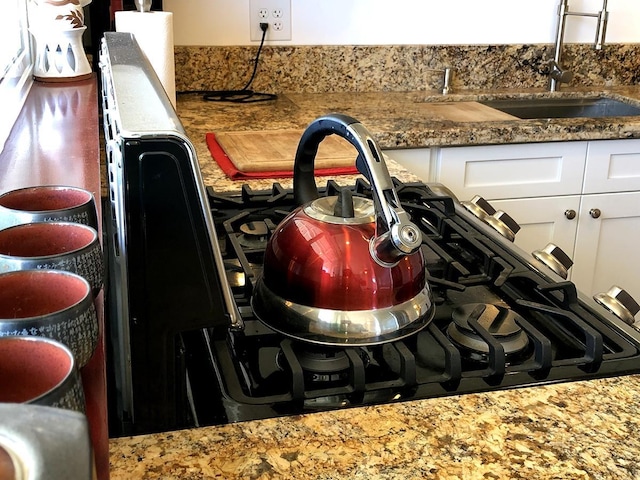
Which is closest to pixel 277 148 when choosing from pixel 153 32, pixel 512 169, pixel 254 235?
pixel 153 32

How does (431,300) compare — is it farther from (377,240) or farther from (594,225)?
(594,225)

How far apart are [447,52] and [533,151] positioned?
2.05 ft

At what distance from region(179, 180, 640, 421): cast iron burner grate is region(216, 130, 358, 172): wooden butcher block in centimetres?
47

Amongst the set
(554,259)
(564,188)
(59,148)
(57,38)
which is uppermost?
(57,38)

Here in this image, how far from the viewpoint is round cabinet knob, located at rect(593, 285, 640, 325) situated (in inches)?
36.7

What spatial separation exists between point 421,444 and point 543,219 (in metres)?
1.55

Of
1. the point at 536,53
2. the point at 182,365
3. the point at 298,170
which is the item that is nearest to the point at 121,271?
the point at 182,365

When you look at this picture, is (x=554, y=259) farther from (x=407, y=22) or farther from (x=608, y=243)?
(x=407, y=22)

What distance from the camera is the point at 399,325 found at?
0.82 m

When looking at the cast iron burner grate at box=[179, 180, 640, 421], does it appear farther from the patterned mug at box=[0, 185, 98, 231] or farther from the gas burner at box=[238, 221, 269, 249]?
the patterned mug at box=[0, 185, 98, 231]

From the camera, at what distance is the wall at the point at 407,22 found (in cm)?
229

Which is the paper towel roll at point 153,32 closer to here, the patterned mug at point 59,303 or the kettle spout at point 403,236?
the kettle spout at point 403,236

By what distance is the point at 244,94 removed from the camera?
233 cm

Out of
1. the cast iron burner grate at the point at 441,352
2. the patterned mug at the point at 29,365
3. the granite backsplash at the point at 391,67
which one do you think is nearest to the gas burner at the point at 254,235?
the cast iron burner grate at the point at 441,352
